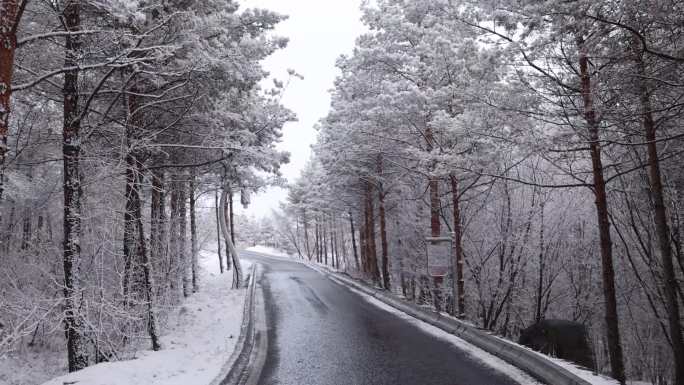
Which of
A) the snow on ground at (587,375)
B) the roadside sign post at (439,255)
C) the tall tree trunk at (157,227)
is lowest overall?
the snow on ground at (587,375)

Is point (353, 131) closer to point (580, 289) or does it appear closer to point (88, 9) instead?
point (88, 9)

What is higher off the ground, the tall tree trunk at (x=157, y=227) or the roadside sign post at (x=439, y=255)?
the tall tree trunk at (x=157, y=227)

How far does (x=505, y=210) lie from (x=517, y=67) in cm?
959

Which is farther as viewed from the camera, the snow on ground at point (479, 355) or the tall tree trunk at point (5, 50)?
the snow on ground at point (479, 355)

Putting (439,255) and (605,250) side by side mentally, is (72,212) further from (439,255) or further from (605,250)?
(605,250)

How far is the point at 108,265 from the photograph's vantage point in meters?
10.8

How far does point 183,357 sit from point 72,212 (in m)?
3.35

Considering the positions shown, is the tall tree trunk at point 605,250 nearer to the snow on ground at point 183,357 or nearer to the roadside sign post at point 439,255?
the roadside sign post at point 439,255

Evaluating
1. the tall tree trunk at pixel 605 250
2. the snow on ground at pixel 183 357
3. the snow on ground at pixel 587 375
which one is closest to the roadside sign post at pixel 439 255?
the tall tree trunk at pixel 605 250

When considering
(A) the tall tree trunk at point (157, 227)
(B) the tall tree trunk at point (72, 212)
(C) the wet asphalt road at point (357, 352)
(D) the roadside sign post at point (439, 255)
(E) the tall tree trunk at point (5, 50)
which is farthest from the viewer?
(A) the tall tree trunk at point (157, 227)

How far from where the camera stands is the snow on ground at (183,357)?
6.51 metres

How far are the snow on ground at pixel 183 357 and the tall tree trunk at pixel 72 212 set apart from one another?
809mm

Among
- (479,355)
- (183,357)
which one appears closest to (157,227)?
(183,357)

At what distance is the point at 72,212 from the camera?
25.7ft
